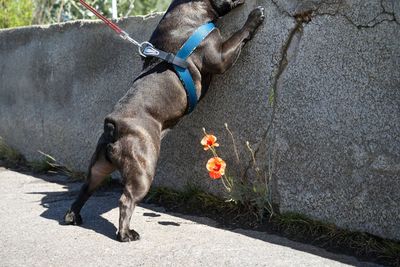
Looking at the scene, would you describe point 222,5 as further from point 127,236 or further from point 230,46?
point 127,236

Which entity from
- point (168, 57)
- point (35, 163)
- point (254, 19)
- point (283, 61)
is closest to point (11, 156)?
point (35, 163)

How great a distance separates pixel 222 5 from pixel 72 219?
1.83 meters

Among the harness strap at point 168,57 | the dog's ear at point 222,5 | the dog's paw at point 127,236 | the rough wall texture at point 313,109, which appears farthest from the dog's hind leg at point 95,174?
the dog's ear at point 222,5

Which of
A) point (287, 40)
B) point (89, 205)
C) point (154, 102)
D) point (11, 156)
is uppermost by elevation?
point (287, 40)

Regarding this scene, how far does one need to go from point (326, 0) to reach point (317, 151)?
3.10 ft

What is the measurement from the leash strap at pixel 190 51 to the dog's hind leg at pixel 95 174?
671 mm

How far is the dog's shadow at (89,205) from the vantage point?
12.4 feet

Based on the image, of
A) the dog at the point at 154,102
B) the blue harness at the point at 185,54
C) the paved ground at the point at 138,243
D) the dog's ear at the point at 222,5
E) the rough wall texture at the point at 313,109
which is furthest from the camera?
the dog's ear at the point at 222,5

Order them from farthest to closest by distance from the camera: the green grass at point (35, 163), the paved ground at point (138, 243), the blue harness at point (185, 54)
→ the green grass at point (35, 163) < the blue harness at point (185, 54) < the paved ground at point (138, 243)

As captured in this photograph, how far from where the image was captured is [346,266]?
9.43ft

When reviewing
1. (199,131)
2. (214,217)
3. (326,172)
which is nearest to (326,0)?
(326,172)

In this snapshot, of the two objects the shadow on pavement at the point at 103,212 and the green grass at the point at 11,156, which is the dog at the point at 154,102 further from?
the green grass at the point at 11,156

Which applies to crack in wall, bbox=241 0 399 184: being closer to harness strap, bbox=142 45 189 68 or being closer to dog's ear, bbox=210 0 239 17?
dog's ear, bbox=210 0 239 17

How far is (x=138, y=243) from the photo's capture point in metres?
3.35
